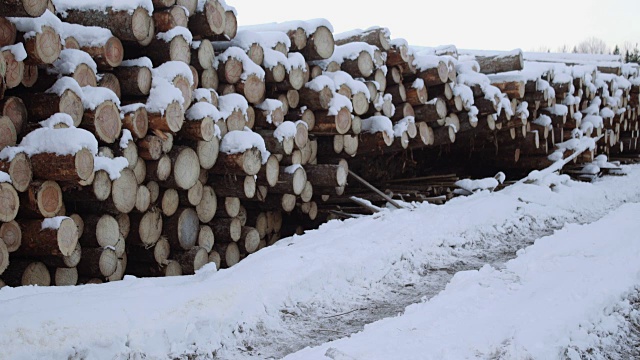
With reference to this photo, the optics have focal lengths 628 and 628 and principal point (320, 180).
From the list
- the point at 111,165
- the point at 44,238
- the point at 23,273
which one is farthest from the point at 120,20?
the point at 23,273

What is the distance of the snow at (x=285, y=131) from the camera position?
650cm

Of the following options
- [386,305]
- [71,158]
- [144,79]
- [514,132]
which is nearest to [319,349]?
[386,305]

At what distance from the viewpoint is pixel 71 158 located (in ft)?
14.4

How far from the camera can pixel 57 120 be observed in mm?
4551

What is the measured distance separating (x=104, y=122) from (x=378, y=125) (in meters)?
3.78

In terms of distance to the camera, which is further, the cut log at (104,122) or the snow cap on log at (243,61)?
the snow cap on log at (243,61)

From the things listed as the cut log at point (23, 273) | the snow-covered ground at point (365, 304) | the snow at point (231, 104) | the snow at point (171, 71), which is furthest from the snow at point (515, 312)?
the snow at point (171, 71)

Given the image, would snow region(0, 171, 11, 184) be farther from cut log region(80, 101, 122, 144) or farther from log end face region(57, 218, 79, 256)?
cut log region(80, 101, 122, 144)

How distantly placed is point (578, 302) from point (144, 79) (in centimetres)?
378

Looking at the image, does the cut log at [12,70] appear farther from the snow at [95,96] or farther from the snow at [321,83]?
the snow at [321,83]

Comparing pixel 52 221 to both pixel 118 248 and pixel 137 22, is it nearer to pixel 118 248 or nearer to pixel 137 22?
pixel 118 248

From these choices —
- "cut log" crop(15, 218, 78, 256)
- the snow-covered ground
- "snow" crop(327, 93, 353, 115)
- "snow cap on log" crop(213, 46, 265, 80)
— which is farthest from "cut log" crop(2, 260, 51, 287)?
"snow" crop(327, 93, 353, 115)

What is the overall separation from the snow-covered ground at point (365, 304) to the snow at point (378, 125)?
1.42m

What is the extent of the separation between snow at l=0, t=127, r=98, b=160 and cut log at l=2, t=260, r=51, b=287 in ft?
3.05
